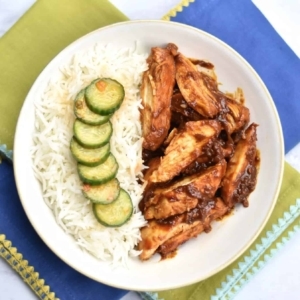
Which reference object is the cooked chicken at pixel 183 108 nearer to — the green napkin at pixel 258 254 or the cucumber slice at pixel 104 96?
the cucumber slice at pixel 104 96

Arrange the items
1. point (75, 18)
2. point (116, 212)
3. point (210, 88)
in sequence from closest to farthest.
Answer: point (116, 212), point (210, 88), point (75, 18)

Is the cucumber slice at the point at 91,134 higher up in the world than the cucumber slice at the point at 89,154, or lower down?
higher up

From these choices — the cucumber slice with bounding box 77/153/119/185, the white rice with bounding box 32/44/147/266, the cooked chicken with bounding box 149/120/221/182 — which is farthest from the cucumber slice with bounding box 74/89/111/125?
the cooked chicken with bounding box 149/120/221/182

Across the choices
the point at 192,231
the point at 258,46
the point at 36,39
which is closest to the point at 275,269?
the point at 192,231

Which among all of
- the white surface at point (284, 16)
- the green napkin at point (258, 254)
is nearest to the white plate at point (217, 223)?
the green napkin at point (258, 254)

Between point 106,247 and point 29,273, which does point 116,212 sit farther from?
point 29,273

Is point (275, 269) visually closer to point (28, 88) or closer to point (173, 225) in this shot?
point (173, 225)

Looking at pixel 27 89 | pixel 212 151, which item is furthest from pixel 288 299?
pixel 27 89
